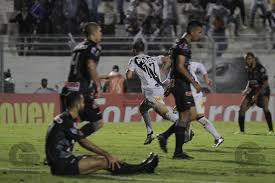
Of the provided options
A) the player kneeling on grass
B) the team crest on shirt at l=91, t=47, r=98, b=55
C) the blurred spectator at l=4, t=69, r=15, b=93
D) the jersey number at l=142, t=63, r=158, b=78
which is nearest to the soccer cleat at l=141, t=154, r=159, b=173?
the player kneeling on grass

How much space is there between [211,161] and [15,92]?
13.3m

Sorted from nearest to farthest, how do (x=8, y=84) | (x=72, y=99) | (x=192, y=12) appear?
1. (x=72, y=99)
2. (x=8, y=84)
3. (x=192, y=12)

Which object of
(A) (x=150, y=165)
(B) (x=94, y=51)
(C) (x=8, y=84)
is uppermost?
(B) (x=94, y=51)

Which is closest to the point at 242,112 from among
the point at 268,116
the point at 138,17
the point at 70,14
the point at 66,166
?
the point at 268,116

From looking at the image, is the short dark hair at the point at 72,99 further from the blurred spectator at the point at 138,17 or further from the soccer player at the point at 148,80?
the blurred spectator at the point at 138,17

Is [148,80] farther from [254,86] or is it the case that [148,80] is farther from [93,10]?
[93,10]

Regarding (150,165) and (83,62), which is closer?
(150,165)

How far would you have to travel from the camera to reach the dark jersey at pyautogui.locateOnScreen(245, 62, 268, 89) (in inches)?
770

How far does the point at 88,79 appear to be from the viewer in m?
11.6

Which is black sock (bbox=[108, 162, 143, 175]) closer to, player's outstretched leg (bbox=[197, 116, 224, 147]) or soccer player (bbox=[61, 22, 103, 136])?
soccer player (bbox=[61, 22, 103, 136])

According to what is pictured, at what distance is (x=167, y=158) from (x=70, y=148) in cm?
298

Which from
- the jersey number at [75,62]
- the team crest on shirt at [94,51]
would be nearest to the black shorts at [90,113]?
the jersey number at [75,62]

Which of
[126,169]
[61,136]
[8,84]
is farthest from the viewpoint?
[8,84]

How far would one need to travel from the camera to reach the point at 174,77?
12.8m
